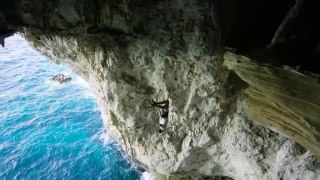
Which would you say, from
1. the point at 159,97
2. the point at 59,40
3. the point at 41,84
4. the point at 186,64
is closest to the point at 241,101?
the point at 186,64

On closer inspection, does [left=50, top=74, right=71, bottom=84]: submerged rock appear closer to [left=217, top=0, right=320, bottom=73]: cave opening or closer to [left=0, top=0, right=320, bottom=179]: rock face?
[left=0, top=0, right=320, bottom=179]: rock face

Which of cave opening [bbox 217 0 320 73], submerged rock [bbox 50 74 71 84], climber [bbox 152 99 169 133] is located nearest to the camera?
cave opening [bbox 217 0 320 73]

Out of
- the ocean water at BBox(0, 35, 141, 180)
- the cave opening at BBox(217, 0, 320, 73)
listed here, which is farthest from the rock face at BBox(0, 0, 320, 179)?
the ocean water at BBox(0, 35, 141, 180)

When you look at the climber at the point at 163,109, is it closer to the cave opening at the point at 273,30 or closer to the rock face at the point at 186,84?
the rock face at the point at 186,84

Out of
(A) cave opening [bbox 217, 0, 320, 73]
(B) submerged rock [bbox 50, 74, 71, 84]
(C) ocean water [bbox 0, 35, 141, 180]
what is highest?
(A) cave opening [bbox 217, 0, 320, 73]

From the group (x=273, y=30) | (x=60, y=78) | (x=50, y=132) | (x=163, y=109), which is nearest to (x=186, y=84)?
(x=163, y=109)

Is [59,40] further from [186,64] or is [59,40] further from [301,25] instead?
[301,25]

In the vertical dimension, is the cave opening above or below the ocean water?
above
